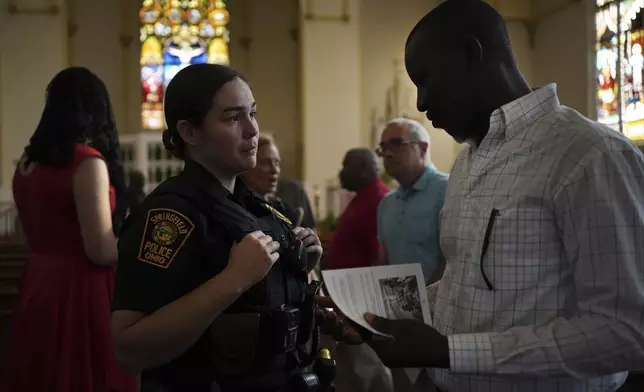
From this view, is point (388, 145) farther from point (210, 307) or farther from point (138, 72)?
point (138, 72)

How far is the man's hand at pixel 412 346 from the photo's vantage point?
1.20 metres

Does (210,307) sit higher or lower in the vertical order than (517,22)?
lower

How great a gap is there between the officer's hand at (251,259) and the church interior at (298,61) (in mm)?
7465

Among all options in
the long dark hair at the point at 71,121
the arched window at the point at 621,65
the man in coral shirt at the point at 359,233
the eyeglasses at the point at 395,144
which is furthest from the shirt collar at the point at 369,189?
the arched window at the point at 621,65

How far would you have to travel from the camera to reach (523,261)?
1.23m

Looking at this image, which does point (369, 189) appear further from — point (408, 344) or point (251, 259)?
point (408, 344)

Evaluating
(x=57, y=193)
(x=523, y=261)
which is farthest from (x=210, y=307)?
(x=57, y=193)

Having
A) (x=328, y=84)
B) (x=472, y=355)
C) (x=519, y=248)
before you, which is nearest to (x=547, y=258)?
(x=519, y=248)

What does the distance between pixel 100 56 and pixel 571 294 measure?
480 inches

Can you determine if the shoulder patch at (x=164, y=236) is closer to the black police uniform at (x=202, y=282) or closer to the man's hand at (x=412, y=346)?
the black police uniform at (x=202, y=282)

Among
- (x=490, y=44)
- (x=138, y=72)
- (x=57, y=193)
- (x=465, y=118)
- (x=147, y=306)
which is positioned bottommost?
(x=147, y=306)

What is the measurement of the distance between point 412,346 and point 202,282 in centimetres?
47

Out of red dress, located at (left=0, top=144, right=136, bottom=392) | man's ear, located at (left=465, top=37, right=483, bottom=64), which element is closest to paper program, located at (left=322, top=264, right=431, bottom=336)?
man's ear, located at (left=465, top=37, right=483, bottom=64)

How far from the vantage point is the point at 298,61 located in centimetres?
1266
